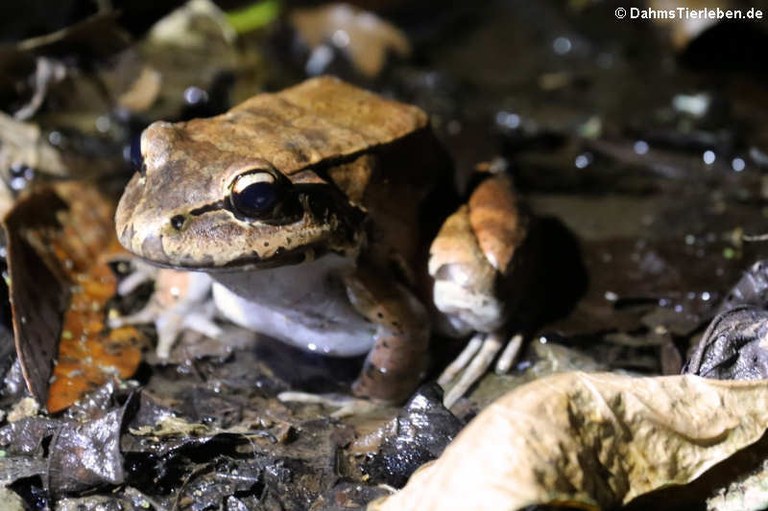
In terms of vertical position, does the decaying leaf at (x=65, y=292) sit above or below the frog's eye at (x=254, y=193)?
below

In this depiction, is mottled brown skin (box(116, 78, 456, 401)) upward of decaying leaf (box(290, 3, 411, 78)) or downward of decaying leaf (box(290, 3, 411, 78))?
upward

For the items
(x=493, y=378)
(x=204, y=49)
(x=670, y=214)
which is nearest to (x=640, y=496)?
(x=493, y=378)

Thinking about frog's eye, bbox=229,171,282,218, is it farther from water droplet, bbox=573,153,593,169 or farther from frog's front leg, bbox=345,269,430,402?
water droplet, bbox=573,153,593,169

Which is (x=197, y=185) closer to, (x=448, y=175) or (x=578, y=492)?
(x=448, y=175)

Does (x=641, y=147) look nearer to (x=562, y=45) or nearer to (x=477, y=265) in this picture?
(x=562, y=45)

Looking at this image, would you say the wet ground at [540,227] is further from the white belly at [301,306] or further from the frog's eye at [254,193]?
the frog's eye at [254,193]

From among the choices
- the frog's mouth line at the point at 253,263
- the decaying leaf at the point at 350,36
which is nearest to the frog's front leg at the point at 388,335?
the frog's mouth line at the point at 253,263

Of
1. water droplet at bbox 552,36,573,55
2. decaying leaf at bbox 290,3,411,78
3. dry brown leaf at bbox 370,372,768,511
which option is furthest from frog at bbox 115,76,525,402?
water droplet at bbox 552,36,573,55
